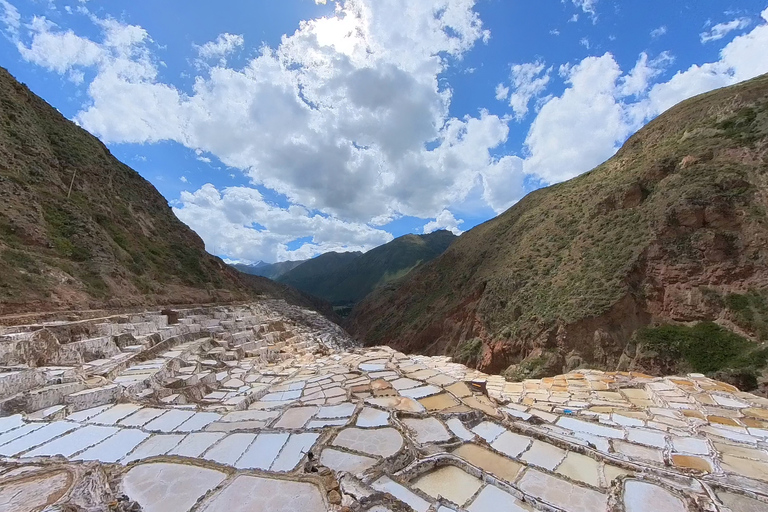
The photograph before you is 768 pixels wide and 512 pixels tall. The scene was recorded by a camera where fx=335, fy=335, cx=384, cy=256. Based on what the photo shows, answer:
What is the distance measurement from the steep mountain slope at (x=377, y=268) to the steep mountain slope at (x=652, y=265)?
83628mm

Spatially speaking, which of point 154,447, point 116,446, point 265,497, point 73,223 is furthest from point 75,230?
point 265,497

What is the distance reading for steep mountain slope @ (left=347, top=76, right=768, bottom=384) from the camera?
56.7ft

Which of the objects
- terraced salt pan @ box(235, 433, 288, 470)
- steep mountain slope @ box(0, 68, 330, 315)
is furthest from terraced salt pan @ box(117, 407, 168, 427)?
steep mountain slope @ box(0, 68, 330, 315)

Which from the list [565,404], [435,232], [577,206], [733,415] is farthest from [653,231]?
[435,232]

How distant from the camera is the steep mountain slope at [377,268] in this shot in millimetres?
118194

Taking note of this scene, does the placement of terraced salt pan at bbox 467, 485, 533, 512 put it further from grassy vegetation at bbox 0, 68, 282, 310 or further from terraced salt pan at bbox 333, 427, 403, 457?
grassy vegetation at bbox 0, 68, 282, 310

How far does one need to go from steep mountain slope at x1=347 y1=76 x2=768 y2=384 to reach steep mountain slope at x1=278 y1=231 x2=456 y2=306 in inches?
3292

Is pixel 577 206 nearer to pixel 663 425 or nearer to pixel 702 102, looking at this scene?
pixel 702 102

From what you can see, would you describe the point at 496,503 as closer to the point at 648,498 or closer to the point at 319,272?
the point at 648,498

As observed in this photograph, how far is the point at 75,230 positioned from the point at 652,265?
1247 inches

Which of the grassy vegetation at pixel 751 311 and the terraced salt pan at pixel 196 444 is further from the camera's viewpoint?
the grassy vegetation at pixel 751 311

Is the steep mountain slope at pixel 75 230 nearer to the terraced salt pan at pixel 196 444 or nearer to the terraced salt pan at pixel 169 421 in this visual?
the terraced salt pan at pixel 169 421

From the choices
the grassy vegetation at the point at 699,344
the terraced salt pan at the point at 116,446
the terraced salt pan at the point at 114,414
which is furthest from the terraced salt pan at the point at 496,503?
the grassy vegetation at the point at 699,344

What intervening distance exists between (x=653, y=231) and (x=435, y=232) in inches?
5088
